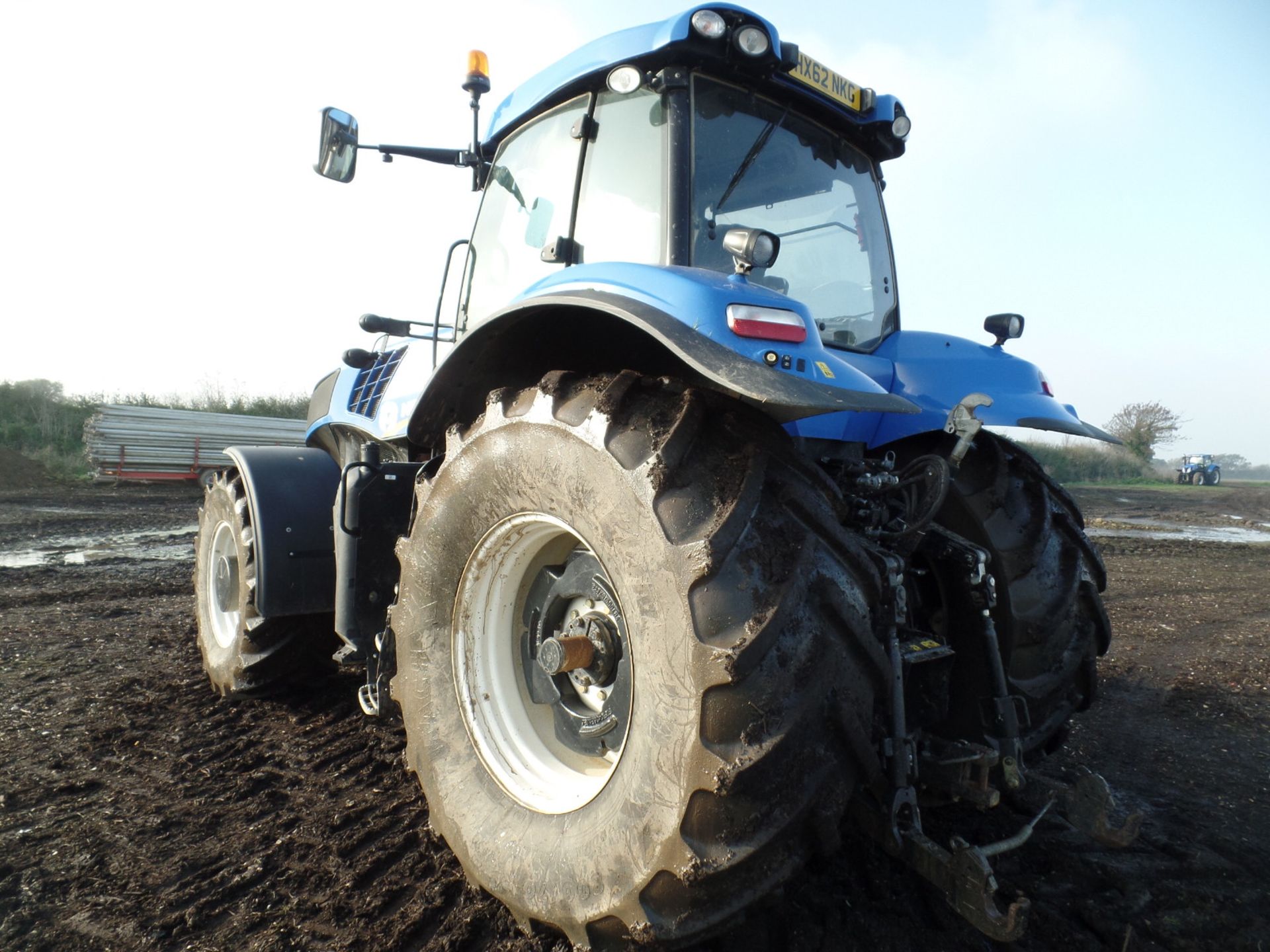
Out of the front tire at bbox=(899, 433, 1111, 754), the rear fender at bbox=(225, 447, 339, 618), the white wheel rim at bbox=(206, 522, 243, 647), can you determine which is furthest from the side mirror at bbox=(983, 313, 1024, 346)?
the white wheel rim at bbox=(206, 522, 243, 647)

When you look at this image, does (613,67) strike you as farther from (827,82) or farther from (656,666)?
(656,666)

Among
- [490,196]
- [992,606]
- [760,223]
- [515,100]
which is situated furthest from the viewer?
[490,196]

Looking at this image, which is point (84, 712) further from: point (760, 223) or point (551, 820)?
point (760, 223)

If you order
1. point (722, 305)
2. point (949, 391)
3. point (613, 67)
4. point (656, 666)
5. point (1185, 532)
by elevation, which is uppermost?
point (613, 67)

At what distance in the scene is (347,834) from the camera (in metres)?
2.34

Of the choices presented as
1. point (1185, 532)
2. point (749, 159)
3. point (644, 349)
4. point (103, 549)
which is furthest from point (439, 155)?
point (1185, 532)

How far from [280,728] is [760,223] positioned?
9.04 feet

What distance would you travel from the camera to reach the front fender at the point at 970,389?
2.28 m

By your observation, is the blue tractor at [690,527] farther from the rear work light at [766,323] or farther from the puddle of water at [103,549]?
the puddle of water at [103,549]

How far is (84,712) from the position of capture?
11.2 feet

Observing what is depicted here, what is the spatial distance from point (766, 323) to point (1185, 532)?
1447cm

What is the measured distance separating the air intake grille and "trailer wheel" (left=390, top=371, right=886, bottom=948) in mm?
1619

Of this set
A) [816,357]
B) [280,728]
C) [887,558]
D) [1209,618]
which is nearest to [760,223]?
[816,357]

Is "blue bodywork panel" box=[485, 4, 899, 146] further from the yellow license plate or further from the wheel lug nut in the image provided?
the wheel lug nut
